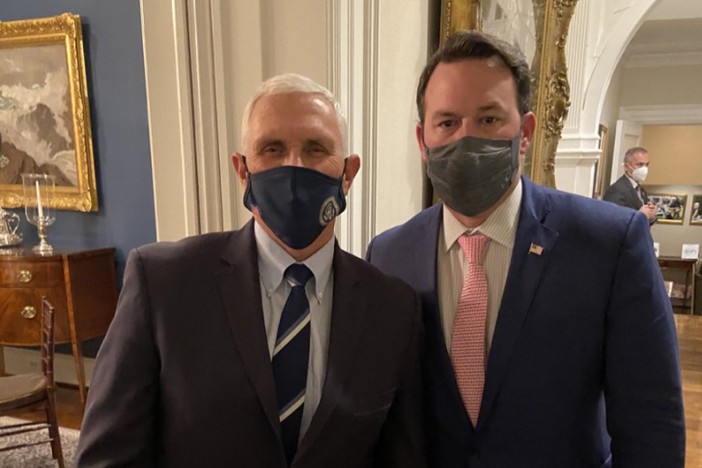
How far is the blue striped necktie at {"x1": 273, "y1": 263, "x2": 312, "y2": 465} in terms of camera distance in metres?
0.92

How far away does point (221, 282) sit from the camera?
0.95 meters

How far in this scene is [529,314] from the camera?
0.97m

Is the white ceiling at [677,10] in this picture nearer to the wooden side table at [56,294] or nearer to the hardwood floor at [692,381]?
the hardwood floor at [692,381]

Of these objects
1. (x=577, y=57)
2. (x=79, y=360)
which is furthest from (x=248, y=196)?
(x=577, y=57)

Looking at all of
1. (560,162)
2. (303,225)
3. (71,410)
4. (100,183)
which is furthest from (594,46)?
(71,410)

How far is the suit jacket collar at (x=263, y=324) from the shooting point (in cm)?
89

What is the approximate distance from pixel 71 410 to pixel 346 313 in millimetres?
2840

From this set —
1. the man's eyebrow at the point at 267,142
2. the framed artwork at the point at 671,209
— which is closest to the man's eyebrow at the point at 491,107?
the man's eyebrow at the point at 267,142

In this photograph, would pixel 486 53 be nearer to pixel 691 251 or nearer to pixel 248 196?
pixel 248 196

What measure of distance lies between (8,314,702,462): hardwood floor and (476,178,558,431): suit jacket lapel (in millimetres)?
1907

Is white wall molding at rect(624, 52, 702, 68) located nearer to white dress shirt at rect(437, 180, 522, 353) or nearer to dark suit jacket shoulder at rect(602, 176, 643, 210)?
dark suit jacket shoulder at rect(602, 176, 643, 210)

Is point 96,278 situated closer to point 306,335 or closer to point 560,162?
point 306,335

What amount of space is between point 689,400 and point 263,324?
2.97 m

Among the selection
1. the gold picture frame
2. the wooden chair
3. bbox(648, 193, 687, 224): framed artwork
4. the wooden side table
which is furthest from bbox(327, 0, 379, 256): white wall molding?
bbox(648, 193, 687, 224): framed artwork
